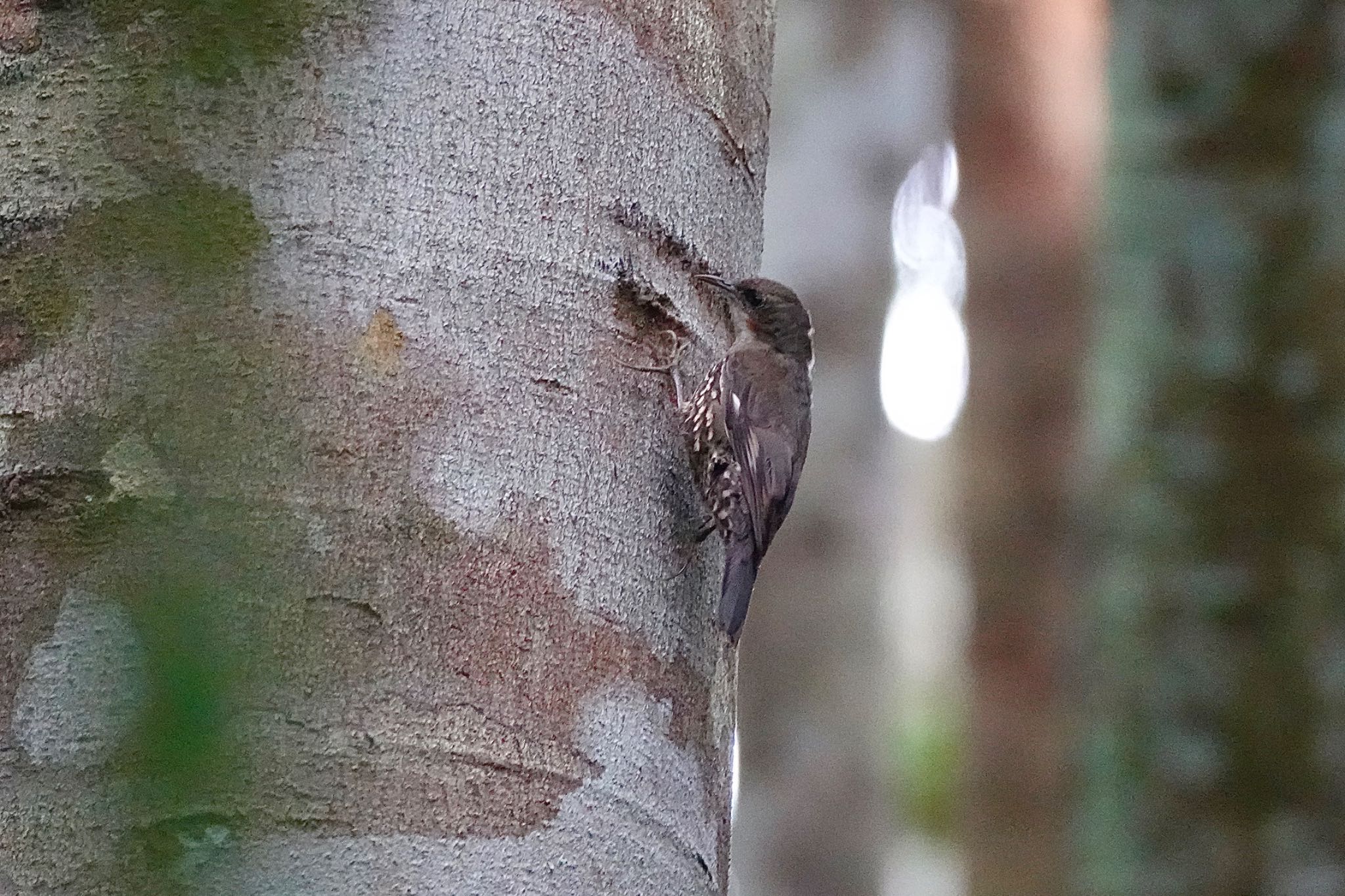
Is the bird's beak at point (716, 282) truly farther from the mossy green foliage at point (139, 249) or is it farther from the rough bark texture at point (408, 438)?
the mossy green foliage at point (139, 249)

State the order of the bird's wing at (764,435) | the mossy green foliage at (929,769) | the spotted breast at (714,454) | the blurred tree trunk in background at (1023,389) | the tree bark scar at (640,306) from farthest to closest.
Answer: the mossy green foliage at (929,769), the blurred tree trunk in background at (1023,389), the bird's wing at (764,435), the spotted breast at (714,454), the tree bark scar at (640,306)

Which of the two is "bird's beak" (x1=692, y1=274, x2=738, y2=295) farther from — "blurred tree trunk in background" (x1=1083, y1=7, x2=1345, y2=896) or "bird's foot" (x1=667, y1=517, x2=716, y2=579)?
"blurred tree trunk in background" (x1=1083, y1=7, x2=1345, y2=896)

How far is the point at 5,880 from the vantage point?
1.91m

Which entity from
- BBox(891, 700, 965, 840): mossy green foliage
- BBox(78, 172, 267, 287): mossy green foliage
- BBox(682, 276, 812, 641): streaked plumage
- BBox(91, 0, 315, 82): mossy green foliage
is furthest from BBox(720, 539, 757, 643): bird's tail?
BBox(891, 700, 965, 840): mossy green foliage

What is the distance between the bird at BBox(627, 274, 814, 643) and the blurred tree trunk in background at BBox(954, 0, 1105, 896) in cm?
272

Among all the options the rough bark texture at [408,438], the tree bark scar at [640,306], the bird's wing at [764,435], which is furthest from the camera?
the bird's wing at [764,435]

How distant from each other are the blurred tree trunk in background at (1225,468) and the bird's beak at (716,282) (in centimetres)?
168

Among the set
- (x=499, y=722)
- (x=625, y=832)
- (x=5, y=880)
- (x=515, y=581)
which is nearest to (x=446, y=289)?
(x=515, y=581)

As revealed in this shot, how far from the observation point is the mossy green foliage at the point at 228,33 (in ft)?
3.62

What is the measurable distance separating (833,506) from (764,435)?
373 cm

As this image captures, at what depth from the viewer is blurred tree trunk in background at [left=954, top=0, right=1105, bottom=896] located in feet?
24.5

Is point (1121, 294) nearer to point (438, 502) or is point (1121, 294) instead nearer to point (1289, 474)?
point (1289, 474)

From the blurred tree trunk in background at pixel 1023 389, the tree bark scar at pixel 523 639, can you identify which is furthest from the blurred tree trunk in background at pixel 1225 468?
the blurred tree trunk in background at pixel 1023 389

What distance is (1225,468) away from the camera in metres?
4.16
